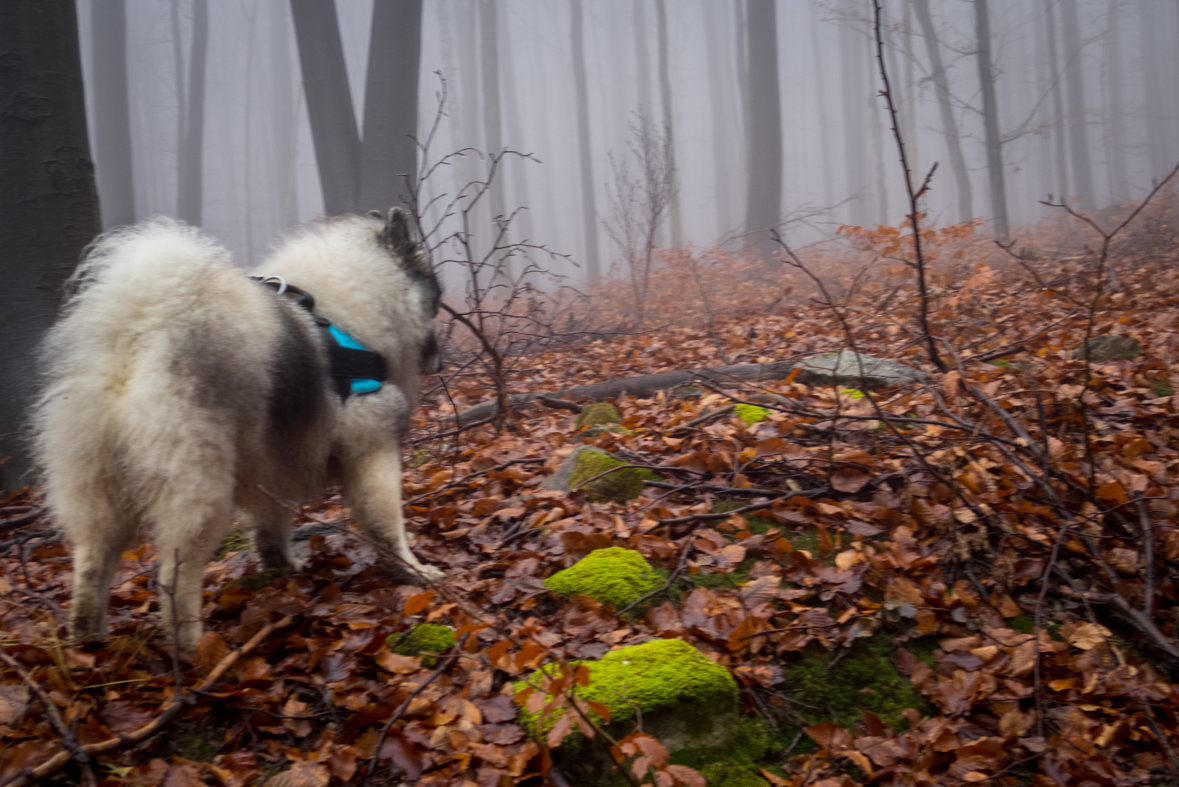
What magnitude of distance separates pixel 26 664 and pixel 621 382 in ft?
16.1

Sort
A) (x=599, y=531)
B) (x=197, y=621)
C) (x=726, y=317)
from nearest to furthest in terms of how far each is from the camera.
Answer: (x=197, y=621) → (x=599, y=531) → (x=726, y=317)

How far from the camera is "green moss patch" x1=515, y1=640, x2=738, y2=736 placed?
2301mm

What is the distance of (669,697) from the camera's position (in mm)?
2326

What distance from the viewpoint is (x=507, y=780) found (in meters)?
2.14

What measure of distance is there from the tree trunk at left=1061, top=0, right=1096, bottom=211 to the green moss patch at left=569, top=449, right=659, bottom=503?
3121 centimetres

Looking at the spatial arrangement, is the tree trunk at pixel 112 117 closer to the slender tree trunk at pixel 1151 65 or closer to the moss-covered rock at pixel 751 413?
the moss-covered rock at pixel 751 413

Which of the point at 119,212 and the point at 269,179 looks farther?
the point at 269,179

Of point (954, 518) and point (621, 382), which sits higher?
point (621, 382)

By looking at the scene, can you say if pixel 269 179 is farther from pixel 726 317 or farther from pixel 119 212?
pixel 726 317

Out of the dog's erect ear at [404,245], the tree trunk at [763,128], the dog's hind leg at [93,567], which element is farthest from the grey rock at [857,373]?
the tree trunk at [763,128]

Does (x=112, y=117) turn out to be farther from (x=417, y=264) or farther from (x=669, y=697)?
(x=669, y=697)

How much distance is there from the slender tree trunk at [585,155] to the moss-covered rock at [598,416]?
A: 80.8 ft

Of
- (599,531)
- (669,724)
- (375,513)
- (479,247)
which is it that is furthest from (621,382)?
(479,247)

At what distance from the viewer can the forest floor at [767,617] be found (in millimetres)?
2285
